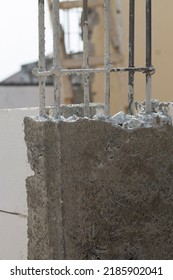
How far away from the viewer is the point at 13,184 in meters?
2.64

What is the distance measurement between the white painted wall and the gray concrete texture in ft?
1.89

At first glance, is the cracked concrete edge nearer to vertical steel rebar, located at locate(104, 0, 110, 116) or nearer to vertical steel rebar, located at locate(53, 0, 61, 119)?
vertical steel rebar, located at locate(53, 0, 61, 119)

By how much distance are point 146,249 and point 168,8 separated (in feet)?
14.5

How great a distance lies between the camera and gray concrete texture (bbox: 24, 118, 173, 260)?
5.83ft

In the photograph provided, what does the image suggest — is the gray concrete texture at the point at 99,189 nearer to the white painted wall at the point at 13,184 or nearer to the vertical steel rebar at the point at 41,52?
the vertical steel rebar at the point at 41,52

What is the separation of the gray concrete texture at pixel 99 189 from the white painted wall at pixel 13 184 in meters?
0.58

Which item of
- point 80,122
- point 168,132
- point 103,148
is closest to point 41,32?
point 80,122

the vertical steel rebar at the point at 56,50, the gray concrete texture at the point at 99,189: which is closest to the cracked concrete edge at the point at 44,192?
the gray concrete texture at the point at 99,189

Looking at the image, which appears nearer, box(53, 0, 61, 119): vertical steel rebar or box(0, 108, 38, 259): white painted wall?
box(53, 0, 61, 119): vertical steel rebar

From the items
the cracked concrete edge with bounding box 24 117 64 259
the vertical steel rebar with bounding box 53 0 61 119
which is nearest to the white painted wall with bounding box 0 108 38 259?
the cracked concrete edge with bounding box 24 117 64 259

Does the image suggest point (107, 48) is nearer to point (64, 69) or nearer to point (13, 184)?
point (64, 69)

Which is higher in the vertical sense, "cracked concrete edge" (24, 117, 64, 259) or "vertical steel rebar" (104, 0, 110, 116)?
"vertical steel rebar" (104, 0, 110, 116)

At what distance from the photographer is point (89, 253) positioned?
1.82m

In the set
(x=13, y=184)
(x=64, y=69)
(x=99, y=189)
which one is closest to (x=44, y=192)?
(x=99, y=189)
